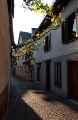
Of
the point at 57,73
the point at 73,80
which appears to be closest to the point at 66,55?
the point at 73,80

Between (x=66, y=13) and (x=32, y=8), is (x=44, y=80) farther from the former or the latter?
(x=32, y=8)

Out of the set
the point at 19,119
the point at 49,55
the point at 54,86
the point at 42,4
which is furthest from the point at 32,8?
the point at 49,55

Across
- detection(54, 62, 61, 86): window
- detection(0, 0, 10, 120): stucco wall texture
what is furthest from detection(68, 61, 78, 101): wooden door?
detection(0, 0, 10, 120): stucco wall texture

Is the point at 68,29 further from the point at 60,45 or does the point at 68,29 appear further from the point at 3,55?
the point at 3,55

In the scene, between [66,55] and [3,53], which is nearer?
[3,53]

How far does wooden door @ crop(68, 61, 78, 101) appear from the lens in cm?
1122

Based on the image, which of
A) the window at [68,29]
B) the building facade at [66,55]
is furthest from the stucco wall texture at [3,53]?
the window at [68,29]

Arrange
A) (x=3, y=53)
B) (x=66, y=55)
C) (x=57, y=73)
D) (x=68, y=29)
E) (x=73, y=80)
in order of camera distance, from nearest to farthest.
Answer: (x=3, y=53) → (x=73, y=80) → (x=66, y=55) → (x=68, y=29) → (x=57, y=73)

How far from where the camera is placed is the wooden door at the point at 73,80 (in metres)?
11.2

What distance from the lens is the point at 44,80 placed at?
18641mm

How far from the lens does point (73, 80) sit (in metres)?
11.6

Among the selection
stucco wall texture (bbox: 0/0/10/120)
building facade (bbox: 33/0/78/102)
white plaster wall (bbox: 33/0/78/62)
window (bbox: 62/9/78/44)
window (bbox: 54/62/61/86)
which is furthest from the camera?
window (bbox: 54/62/61/86)

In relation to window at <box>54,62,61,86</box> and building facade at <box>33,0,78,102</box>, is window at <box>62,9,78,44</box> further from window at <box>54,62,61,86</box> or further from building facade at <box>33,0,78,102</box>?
window at <box>54,62,61,86</box>

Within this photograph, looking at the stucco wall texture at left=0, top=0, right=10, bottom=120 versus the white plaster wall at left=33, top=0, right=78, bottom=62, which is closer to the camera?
the stucco wall texture at left=0, top=0, right=10, bottom=120
